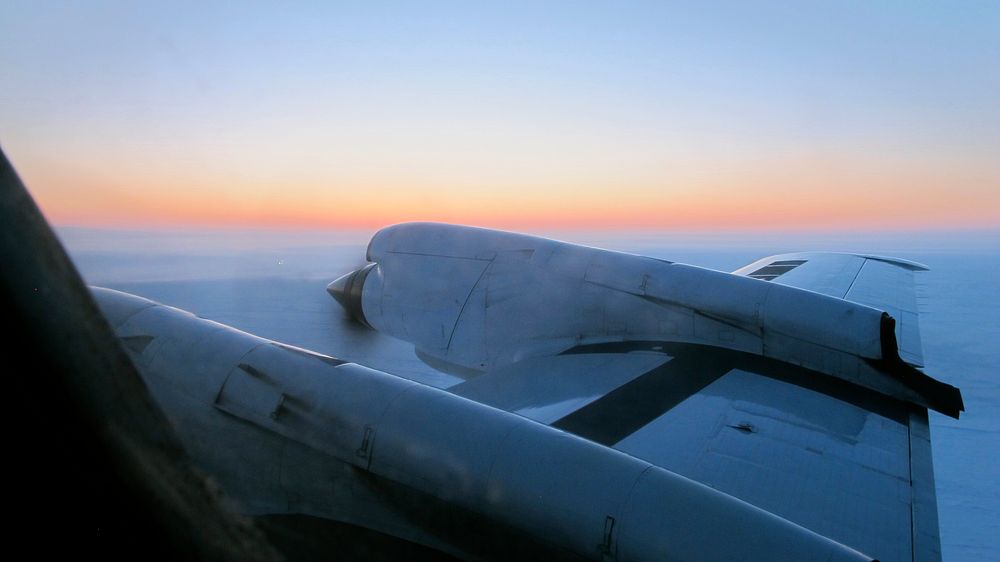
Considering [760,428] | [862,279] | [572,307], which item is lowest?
[760,428]

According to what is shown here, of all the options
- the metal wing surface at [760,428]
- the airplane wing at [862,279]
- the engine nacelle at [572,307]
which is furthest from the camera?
the airplane wing at [862,279]

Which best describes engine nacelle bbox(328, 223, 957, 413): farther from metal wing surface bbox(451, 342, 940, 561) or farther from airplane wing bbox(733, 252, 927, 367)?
airplane wing bbox(733, 252, 927, 367)

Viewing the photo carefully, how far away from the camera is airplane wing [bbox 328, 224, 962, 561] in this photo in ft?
9.12

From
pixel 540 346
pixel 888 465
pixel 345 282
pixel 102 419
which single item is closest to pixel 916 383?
pixel 888 465

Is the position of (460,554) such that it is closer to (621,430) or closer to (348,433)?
(348,433)

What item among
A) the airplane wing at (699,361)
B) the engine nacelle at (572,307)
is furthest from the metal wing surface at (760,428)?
the engine nacelle at (572,307)

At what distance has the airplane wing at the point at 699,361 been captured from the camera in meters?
2.78

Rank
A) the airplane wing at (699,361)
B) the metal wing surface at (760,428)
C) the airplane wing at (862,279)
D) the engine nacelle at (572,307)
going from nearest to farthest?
1. the metal wing surface at (760,428)
2. the airplane wing at (699,361)
3. the engine nacelle at (572,307)
4. the airplane wing at (862,279)

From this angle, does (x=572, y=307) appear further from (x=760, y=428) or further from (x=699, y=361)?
(x=760, y=428)

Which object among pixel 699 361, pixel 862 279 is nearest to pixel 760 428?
pixel 699 361

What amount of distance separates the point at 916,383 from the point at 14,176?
15.1 feet

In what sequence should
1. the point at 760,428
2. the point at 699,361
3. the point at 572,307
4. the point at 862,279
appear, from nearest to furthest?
1. the point at 760,428
2. the point at 699,361
3. the point at 572,307
4. the point at 862,279

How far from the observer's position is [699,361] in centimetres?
439

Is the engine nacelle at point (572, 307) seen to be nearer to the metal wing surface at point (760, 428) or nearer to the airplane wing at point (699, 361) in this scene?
the airplane wing at point (699, 361)
